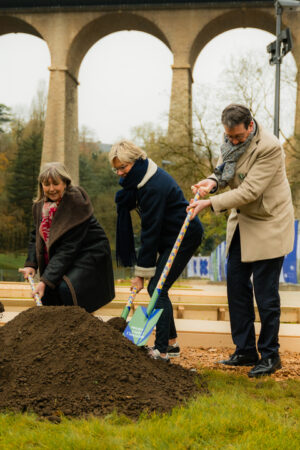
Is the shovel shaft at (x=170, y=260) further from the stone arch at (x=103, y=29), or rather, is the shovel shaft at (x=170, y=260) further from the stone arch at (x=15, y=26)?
the stone arch at (x=15, y=26)

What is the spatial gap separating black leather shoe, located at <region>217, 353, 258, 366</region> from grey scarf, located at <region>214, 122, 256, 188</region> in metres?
1.35

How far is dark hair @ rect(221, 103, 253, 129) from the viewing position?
13.4 ft

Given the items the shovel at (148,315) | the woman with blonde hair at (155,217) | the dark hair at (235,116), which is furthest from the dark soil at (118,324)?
the dark hair at (235,116)

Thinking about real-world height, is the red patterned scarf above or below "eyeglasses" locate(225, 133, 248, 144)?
below

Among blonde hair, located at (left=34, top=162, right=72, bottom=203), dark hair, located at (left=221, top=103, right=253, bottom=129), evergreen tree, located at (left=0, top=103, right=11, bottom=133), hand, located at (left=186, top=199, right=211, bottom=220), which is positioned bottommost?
hand, located at (left=186, top=199, right=211, bottom=220)

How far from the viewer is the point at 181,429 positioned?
Result: 2.68 m

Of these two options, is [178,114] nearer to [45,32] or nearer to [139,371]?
[45,32]

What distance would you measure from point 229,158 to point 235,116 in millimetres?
368

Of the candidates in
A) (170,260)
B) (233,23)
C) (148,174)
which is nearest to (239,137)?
(148,174)

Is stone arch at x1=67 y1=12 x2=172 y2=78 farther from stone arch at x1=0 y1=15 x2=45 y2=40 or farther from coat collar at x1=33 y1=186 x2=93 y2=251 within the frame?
coat collar at x1=33 y1=186 x2=93 y2=251

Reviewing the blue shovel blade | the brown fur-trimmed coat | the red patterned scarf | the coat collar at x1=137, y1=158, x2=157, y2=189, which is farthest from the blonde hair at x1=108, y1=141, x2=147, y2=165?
the blue shovel blade

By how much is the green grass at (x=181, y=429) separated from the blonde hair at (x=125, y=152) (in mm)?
1804

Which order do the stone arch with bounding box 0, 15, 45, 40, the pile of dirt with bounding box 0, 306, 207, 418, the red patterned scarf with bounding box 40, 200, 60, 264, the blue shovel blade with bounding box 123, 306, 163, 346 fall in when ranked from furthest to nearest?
the stone arch with bounding box 0, 15, 45, 40 < the red patterned scarf with bounding box 40, 200, 60, 264 < the blue shovel blade with bounding box 123, 306, 163, 346 < the pile of dirt with bounding box 0, 306, 207, 418

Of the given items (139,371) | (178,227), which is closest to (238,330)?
(178,227)
